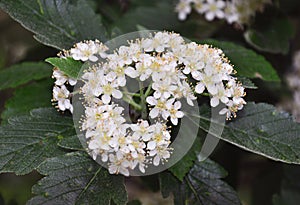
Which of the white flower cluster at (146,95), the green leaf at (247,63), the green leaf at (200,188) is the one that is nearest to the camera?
the white flower cluster at (146,95)

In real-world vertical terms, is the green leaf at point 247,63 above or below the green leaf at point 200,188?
above

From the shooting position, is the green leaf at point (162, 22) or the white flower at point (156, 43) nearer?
the white flower at point (156, 43)

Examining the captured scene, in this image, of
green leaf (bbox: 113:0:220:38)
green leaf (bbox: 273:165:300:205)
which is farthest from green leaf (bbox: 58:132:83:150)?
green leaf (bbox: 273:165:300:205)

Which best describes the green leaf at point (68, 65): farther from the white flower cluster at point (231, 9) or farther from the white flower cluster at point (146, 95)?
the white flower cluster at point (231, 9)

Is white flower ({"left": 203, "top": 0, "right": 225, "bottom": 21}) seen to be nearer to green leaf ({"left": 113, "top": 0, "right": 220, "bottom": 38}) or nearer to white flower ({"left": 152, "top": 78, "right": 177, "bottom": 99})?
green leaf ({"left": 113, "top": 0, "right": 220, "bottom": 38})

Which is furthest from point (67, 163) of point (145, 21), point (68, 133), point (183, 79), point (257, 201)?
point (257, 201)

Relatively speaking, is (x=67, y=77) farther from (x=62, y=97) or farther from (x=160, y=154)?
(x=160, y=154)

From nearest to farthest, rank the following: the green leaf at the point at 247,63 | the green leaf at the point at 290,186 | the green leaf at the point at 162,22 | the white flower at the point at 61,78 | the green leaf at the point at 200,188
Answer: the white flower at the point at 61,78, the green leaf at the point at 200,188, the green leaf at the point at 247,63, the green leaf at the point at 290,186, the green leaf at the point at 162,22

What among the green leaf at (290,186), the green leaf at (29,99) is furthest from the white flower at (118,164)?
the green leaf at (290,186)
